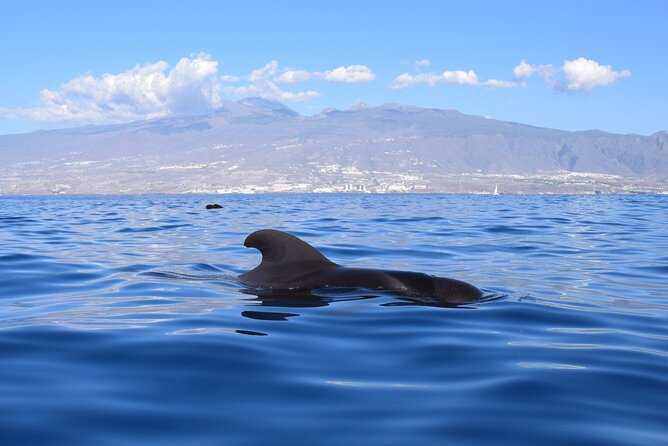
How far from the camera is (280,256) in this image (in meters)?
12.3

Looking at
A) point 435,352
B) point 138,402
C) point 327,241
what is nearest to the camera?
point 138,402

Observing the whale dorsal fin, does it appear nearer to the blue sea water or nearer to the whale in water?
the whale in water

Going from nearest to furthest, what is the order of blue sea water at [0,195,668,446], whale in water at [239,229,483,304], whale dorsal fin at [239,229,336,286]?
1. blue sea water at [0,195,668,446]
2. whale in water at [239,229,483,304]
3. whale dorsal fin at [239,229,336,286]

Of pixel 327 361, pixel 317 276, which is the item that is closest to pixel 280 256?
pixel 317 276

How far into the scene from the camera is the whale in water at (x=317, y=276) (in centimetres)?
1138

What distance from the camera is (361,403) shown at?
552 cm

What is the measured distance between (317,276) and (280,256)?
32.7 inches

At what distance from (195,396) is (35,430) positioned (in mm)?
1228

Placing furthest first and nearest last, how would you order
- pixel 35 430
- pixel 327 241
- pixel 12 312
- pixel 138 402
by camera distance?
pixel 327 241, pixel 12 312, pixel 138 402, pixel 35 430

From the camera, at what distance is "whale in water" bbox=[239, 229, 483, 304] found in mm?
11383

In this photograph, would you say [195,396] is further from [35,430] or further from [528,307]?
[528,307]

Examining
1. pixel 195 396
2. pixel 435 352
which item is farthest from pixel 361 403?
pixel 435 352

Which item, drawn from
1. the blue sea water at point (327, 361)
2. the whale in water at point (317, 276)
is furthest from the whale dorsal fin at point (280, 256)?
the blue sea water at point (327, 361)

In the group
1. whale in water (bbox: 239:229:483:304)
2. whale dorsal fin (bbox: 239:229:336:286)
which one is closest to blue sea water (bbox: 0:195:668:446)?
whale in water (bbox: 239:229:483:304)
